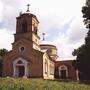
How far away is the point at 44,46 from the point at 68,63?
7.79 m

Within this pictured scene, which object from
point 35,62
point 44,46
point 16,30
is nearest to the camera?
point 35,62

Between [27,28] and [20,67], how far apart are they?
6964 mm

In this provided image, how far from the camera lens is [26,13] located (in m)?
41.9

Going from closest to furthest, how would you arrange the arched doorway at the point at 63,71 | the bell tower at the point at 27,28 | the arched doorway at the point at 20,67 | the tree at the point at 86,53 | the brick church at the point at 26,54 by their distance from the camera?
the tree at the point at 86,53 → the brick church at the point at 26,54 → the arched doorway at the point at 20,67 → the bell tower at the point at 27,28 → the arched doorway at the point at 63,71

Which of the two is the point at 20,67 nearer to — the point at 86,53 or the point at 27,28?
the point at 27,28

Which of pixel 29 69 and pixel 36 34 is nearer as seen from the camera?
pixel 29 69

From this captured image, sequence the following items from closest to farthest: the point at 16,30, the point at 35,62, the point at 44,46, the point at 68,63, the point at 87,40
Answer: the point at 87,40
the point at 35,62
the point at 16,30
the point at 68,63
the point at 44,46

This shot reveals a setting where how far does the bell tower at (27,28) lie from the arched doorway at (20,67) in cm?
344

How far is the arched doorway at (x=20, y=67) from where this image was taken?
39.1m

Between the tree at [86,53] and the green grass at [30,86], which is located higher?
the tree at [86,53]

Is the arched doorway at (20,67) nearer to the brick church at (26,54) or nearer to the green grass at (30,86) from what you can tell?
the brick church at (26,54)

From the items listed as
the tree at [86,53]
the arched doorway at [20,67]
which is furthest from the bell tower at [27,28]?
the tree at [86,53]

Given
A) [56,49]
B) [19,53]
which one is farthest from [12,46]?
[56,49]

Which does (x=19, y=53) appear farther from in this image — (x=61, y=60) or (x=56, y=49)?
(x=56, y=49)
